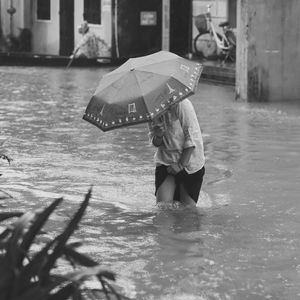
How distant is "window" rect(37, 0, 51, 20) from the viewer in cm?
3200

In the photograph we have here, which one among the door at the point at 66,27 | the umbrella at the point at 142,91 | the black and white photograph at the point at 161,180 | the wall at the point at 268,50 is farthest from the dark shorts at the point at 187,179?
the door at the point at 66,27

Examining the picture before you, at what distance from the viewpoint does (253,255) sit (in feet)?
22.5

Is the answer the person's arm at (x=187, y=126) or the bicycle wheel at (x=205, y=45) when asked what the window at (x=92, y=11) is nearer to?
the bicycle wheel at (x=205, y=45)

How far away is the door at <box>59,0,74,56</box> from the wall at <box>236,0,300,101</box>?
46.2ft

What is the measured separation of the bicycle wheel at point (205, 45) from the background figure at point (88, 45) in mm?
4442

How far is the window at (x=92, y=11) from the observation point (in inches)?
1184

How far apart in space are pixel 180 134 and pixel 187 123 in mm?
110

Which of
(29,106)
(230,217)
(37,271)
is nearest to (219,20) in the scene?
(29,106)

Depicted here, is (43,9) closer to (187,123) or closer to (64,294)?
(187,123)

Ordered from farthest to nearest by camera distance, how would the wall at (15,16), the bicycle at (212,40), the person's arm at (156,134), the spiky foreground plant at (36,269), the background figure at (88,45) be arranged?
the wall at (15,16)
the background figure at (88,45)
the bicycle at (212,40)
the person's arm at (156,134)
the spiky foreground plant at (36,269)

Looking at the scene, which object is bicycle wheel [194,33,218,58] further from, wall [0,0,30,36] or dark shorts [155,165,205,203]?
dark shorts [155,165,205,203]

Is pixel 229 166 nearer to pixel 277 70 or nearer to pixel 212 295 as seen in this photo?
pixel 212 295

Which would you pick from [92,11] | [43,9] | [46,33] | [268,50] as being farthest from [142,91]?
[43,9]

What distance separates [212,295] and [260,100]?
12062 millimetres
